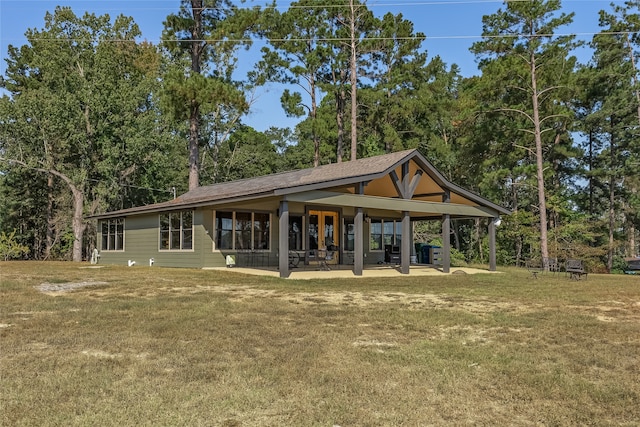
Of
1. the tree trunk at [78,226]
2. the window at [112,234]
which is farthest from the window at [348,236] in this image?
the tree trunk at [78,226]

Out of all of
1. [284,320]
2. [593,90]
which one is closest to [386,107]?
[593,90]

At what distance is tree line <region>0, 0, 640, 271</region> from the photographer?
80.6 feet

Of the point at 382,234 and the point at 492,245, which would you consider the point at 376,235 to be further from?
the point at 492,245

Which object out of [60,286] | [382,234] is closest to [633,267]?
[382,234]

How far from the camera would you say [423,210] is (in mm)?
15305

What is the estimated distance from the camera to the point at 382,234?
2097cm

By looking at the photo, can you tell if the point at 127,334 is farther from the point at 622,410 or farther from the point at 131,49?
the point at 131,49

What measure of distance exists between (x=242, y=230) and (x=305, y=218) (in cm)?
226

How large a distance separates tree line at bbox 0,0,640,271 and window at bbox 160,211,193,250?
20.7 feet

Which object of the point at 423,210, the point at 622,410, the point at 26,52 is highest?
the point at 26,52

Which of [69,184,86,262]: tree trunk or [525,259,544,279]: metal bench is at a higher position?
[69,184,86,262]: tree trunk

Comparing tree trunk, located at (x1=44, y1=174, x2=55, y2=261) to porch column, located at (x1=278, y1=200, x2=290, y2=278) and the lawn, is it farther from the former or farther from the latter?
the lawn

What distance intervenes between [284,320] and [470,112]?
21963 mm

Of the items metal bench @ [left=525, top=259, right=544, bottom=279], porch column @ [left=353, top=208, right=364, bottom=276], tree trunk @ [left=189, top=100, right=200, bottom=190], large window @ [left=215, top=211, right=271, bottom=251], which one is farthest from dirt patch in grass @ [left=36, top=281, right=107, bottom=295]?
tree trunk @ [left=189, top=100, right=200, bottom=190]
